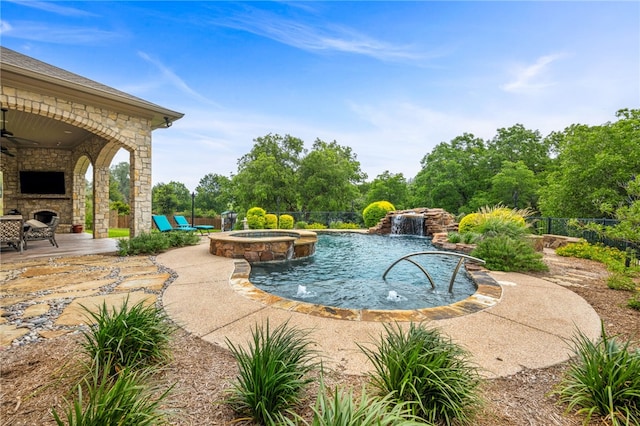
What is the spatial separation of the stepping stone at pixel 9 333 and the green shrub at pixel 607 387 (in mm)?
3872

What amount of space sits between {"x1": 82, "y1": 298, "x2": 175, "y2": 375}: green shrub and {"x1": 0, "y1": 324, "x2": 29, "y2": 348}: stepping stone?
3.20 ft

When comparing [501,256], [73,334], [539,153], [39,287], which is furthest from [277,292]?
[539,153]

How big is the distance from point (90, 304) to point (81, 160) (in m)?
11.3

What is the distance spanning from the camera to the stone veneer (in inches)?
248

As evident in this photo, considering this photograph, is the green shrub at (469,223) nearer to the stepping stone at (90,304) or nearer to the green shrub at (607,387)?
the green shrub at (607,387)

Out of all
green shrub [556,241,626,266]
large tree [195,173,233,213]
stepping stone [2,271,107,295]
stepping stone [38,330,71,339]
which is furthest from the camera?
large tree [195,173,233,213]

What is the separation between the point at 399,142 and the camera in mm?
23062

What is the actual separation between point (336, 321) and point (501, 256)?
4.14 meters

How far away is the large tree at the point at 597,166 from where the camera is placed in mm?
11633

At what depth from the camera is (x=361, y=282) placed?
189 inches

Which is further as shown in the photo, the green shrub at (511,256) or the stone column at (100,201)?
the stone column at (100,201)

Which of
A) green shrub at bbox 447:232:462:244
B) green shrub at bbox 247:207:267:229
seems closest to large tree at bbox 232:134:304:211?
green shrub at bbox 247:207:267:229

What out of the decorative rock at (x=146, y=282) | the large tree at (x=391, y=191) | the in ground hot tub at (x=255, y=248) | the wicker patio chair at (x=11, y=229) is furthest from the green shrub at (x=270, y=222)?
the decorative rock at (x=146, y=282)

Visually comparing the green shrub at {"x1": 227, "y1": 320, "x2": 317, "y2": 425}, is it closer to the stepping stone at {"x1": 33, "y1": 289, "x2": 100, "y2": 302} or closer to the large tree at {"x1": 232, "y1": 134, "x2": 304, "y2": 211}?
the stepping stone at {"x1": 33, "y1": 289, "x2": 100, "y2": 302}
